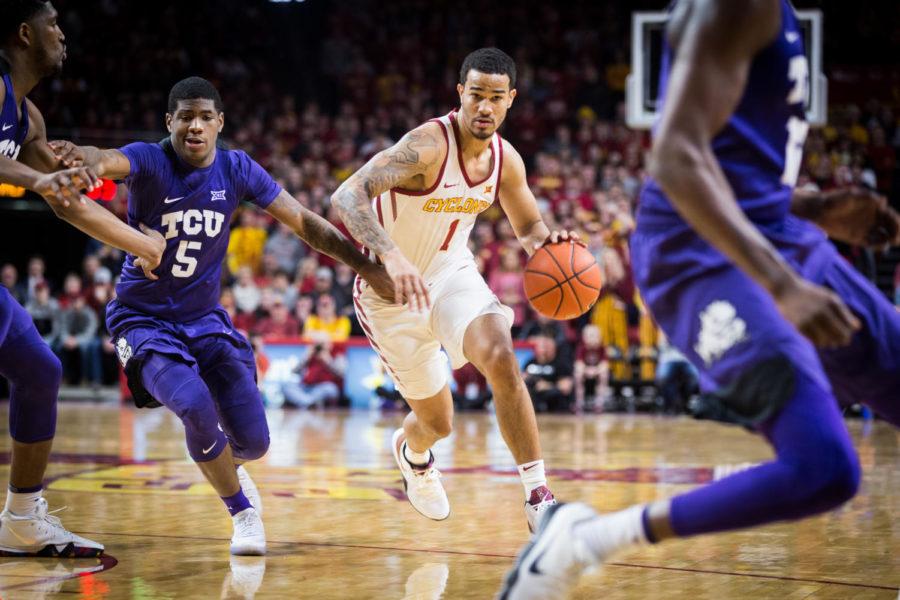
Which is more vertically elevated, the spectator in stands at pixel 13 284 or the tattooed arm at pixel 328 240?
the tattooed arm at pixel 328 240

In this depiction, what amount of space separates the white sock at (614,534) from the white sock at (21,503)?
2718mm

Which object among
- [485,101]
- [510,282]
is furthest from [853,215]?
[510,282]

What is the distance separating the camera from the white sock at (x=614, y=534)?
282 centimetres

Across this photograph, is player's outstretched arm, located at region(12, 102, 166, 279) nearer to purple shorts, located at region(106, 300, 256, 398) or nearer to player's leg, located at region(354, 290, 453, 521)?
purple shorts, located at region(106, 300, 256, 398)

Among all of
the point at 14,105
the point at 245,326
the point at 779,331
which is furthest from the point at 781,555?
the point at 245,326

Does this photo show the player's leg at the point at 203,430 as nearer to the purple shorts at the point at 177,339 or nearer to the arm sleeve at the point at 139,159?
the purple shorts at the point at 177,339

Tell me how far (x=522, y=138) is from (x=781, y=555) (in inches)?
577

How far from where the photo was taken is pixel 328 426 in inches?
450

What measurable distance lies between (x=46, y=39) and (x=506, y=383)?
2315 mm

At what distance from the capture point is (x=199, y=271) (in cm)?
503

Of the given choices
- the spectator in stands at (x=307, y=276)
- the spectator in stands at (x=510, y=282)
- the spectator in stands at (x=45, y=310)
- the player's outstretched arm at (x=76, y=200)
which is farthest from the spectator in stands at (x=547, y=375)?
the player's outstretched arm at (x=76, y=200)

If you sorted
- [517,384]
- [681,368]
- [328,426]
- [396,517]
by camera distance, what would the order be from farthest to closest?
1. [681,368]
2. [328,426]
3. [396,517]
4. [517,384]

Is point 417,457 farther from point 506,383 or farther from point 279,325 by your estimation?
point 279,325

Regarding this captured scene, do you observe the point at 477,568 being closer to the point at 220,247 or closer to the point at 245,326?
the point at 220,247
